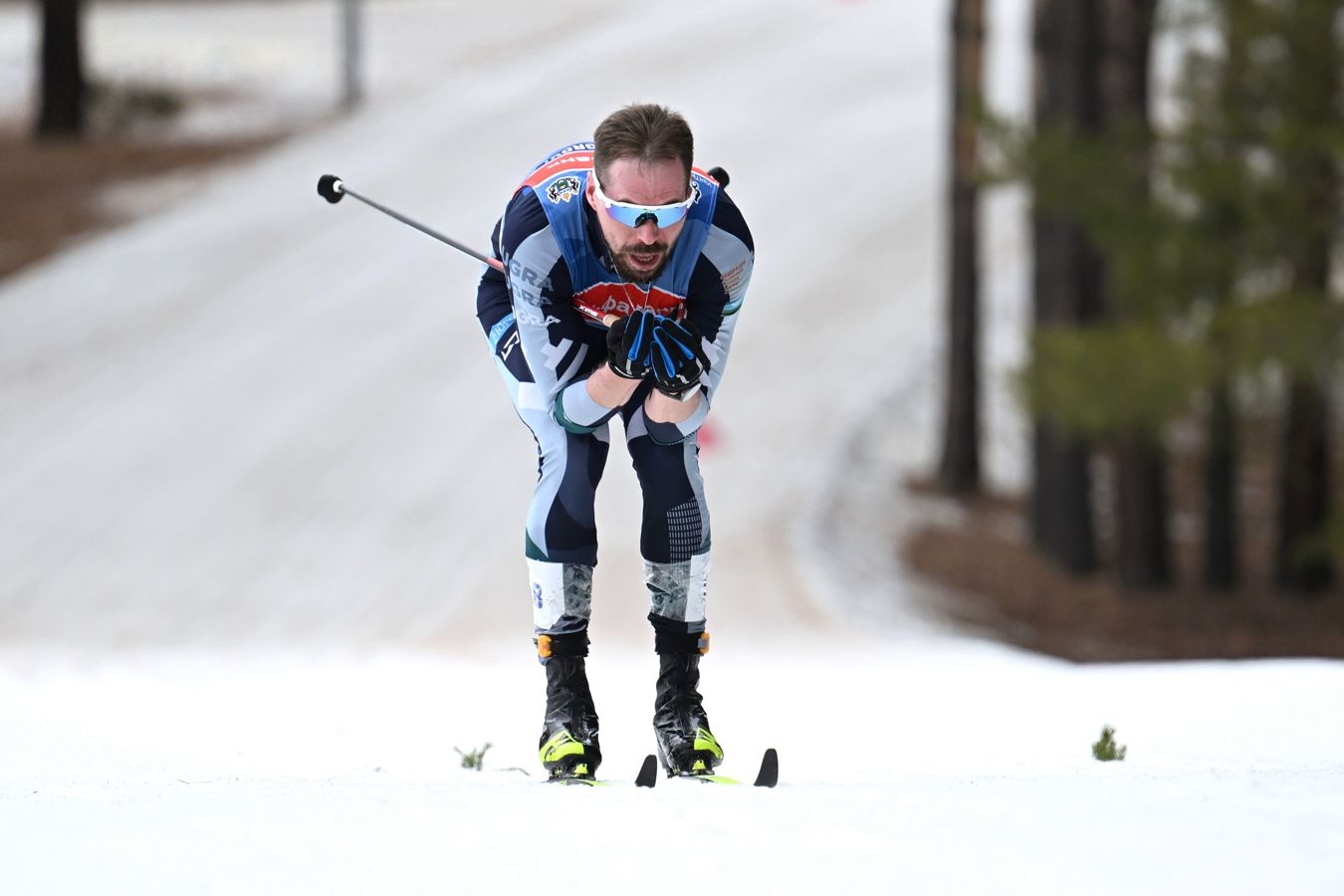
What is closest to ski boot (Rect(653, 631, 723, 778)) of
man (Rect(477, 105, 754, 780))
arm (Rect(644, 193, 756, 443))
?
man (Rect(477, 105, 754, 780))

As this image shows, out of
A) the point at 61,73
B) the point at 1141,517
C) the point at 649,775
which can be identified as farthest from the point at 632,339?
the point at 61,73

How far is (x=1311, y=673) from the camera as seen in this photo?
7516mm

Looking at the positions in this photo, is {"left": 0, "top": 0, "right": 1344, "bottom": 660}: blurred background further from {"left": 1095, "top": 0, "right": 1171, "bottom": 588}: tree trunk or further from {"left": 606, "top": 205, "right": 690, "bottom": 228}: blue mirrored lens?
{"left": 606, "top": 205, "right": 690, "bottom": 228}: blue mirrored lens

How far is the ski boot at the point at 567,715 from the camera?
5.25 metres

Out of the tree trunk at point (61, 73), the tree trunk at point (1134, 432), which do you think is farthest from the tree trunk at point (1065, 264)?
the tree trunk at point (61, 73)

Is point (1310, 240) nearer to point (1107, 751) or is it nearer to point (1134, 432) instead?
point (1134, 432)

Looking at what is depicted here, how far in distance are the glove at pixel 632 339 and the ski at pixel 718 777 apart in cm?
110

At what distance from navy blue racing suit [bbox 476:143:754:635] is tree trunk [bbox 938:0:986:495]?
11886 millimetres

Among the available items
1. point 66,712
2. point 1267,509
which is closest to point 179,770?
point 66,712

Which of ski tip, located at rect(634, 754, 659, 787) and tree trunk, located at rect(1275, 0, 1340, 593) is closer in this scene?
ski tip, located at rect(634, 754, 659, 787)

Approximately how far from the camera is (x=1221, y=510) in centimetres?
1602

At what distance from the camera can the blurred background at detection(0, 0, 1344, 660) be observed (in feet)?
43.4

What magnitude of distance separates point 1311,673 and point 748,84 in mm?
19968

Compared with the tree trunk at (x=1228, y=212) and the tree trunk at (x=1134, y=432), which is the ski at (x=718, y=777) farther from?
the tree trunk at (x=1134, y=432)
